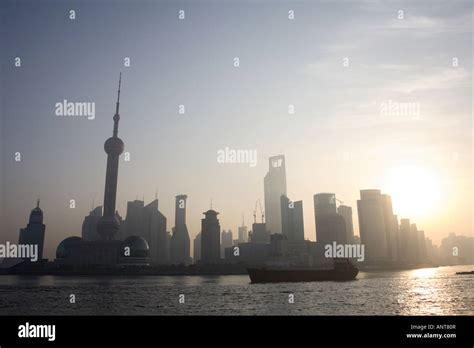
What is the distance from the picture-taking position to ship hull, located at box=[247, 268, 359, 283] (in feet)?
530

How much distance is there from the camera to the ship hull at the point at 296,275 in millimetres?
161625

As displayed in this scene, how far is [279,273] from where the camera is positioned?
530 feet

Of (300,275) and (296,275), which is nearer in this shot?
(296,275)

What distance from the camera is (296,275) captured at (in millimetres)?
163875
